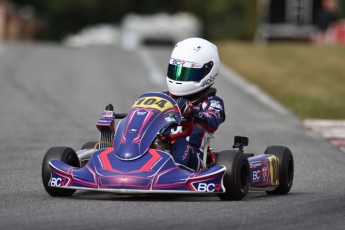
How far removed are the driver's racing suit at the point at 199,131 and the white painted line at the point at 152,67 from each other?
12.7 meters

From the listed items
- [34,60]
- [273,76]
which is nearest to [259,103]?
[273,76]

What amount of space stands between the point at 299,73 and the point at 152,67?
3398mm

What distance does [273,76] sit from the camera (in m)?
24.1

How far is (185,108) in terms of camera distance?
9.17 m

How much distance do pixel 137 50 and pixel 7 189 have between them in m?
21.3

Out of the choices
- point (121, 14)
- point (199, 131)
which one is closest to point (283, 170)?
point (199, 131)

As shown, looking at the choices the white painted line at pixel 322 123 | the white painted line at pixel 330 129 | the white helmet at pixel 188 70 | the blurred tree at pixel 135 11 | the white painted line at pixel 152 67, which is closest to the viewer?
the white helmet at pixel 188 70

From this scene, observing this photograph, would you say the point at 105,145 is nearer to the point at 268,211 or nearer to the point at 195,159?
the point at 195,159

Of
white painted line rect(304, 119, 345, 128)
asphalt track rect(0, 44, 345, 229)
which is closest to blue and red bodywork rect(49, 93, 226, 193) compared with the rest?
asphalt track rect(0, 44, 345, 229)

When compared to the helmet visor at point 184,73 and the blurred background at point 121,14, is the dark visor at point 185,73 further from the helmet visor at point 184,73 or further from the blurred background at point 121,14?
the blurred background at point 121,14

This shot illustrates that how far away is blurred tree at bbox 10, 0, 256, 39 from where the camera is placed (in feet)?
194

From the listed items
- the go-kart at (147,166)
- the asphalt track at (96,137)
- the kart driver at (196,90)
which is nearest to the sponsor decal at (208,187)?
the go-kart at (147,166)

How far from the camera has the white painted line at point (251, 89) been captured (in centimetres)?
1956

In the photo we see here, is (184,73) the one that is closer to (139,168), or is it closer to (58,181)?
(139,168)
